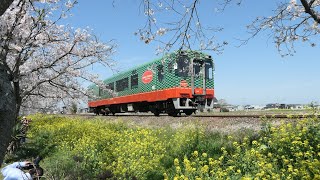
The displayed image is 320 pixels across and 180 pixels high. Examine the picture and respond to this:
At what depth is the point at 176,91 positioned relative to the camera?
1822cm

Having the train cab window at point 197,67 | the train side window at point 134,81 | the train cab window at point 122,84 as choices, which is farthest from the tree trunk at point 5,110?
the train cab window at point 122,84

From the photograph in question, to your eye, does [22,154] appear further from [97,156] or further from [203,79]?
[203,79]

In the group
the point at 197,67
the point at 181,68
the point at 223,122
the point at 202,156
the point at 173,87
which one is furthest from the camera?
the point at 197,67

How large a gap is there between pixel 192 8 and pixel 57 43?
709 centimetres

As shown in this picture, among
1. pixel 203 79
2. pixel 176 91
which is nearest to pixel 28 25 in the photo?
pixel 176 91

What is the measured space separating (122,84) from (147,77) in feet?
17.4

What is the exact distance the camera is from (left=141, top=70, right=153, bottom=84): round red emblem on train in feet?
67.5

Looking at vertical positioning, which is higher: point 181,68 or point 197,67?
point 197,67

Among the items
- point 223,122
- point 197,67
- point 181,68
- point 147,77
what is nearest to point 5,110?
point 223,122

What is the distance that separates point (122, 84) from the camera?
26.0 meters

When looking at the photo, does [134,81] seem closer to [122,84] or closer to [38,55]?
[122,84]

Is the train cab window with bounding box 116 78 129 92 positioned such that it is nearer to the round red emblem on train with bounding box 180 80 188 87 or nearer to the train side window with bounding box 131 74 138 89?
the train side window with bounding box 131 74 138 89

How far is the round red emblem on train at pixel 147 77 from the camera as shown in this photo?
67.5 ft

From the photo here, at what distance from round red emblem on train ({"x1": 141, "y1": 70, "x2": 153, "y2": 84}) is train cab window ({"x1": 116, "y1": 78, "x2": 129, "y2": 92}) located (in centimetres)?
326
